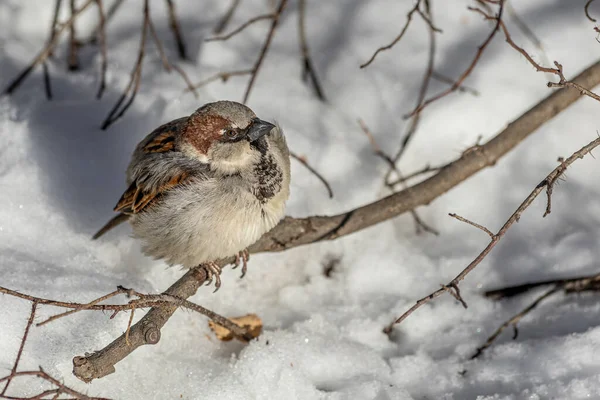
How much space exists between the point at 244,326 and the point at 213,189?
0.58 metres

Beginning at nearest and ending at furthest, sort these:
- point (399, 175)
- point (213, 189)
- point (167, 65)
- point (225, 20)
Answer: point (213, 189), point (399, 175), point (167, 65), point (225, 20)

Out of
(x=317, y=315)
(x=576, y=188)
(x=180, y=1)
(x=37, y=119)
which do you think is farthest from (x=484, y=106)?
(x=37, y=119)

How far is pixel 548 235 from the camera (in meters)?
3.11

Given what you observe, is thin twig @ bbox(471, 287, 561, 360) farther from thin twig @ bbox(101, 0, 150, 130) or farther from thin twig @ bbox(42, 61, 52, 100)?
thin twig @ bbox(42, 61, 52, 100)

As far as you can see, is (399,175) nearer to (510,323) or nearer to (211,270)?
(510,323)

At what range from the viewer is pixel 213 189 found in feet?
8.38

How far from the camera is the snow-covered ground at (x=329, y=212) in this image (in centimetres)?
248

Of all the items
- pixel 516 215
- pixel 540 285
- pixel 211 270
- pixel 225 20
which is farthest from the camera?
pixel 225 20

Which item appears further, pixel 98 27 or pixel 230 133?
pixel 98 27

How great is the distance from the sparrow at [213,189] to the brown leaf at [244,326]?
195mm

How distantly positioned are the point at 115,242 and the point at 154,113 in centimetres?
73

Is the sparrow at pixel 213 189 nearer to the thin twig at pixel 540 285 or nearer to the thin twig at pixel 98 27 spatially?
the thin twig at pixel 540 285

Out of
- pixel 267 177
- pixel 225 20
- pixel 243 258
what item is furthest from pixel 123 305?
pixel 225 20

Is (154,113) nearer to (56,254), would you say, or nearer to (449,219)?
(56,254)
